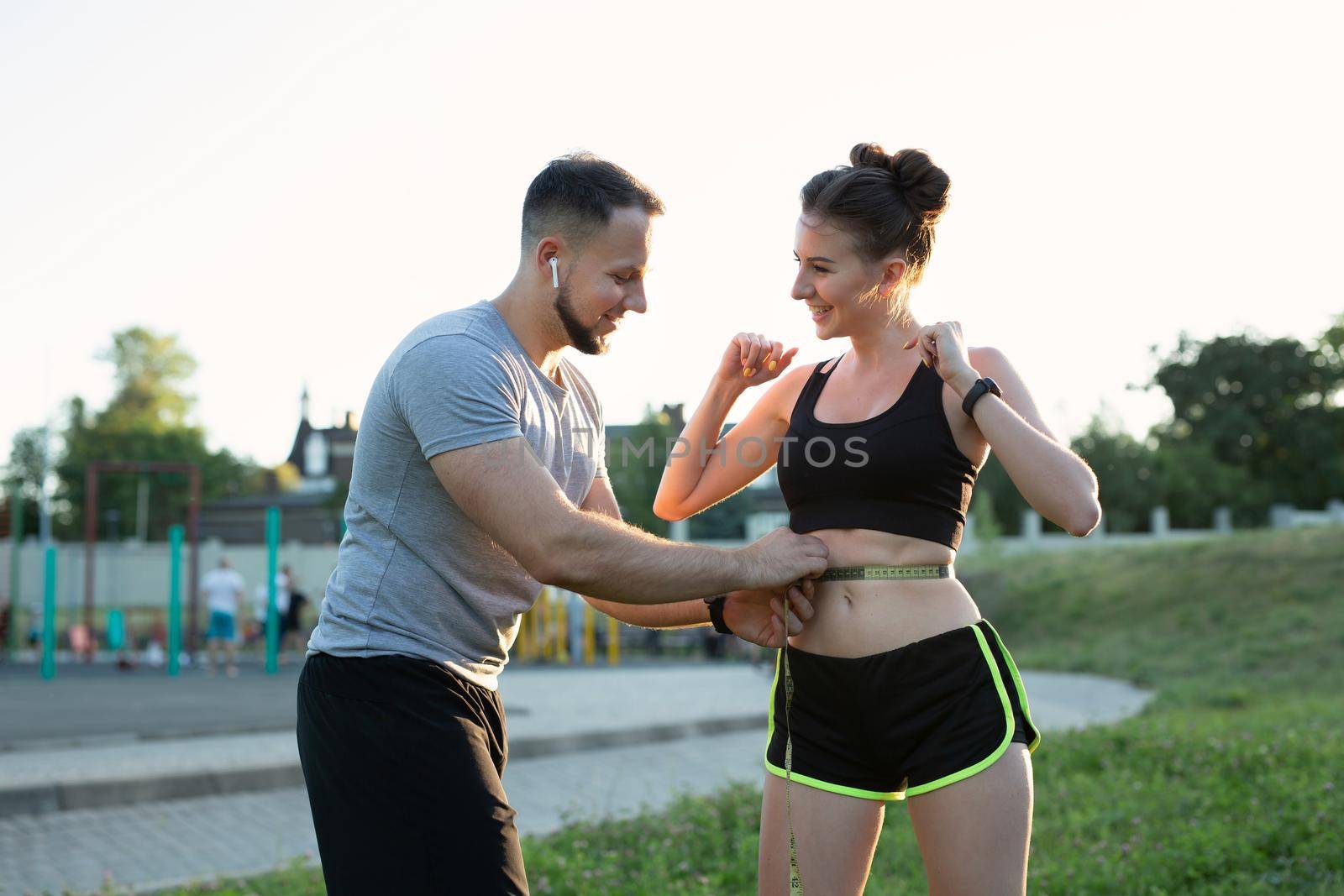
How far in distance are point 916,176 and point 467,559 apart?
4.61 feet

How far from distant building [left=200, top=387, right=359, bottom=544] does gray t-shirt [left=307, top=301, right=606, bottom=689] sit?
50189 mm

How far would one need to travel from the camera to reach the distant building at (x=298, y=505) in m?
57.4

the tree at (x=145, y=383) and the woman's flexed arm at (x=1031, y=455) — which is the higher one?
the tree at (x=145, y=383)

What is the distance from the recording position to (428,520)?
2797 millimetres

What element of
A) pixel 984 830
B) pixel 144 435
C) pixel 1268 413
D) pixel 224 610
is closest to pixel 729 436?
pixel 984 830

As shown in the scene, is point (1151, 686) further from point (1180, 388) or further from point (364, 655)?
point (1180, 388)

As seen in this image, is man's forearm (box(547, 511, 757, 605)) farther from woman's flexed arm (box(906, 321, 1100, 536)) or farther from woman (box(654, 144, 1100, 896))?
woman's flexed arm (box(906, 321, 1100, 536))

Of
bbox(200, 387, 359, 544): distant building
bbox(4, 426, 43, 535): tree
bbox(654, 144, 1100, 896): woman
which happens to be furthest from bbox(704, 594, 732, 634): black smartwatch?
bbox(4, 426, 43, 535): tree

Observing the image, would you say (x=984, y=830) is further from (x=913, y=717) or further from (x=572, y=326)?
Result: (x=572, y=326)

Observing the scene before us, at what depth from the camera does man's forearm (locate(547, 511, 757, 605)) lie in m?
2.67

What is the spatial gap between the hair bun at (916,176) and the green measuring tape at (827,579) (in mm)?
861

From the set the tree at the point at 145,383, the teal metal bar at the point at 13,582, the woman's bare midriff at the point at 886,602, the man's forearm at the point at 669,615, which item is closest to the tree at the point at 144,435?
the tree at the point at 145,383

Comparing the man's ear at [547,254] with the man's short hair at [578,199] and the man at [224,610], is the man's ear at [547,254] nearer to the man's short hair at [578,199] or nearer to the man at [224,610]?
the man's short hair at [578,199]

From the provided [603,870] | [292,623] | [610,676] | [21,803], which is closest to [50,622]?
[292,623]
